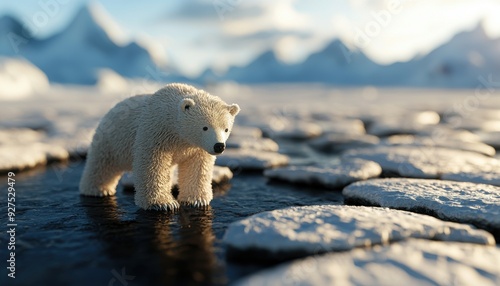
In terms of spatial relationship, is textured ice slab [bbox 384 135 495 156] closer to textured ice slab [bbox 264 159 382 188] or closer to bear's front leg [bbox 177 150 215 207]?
textured ice slab [bbox 264 159 382 188]

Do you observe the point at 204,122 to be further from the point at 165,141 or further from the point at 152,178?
the point at 152,178

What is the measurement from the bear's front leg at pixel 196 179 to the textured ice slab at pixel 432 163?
11.7 ft

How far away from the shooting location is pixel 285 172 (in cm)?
653

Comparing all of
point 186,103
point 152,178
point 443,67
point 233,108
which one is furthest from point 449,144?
point 443,67

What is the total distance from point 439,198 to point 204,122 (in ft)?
9.23

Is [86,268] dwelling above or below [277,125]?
below

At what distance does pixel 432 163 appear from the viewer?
269 inches

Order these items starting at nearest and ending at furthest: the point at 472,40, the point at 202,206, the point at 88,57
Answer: the point at 202,206
the point at 472,40
the point at 88,57

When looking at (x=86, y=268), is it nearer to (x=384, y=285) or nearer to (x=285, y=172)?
(x=384, y=285)

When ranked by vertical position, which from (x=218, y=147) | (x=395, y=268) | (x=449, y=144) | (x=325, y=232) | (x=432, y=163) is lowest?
(x=395, y=268)

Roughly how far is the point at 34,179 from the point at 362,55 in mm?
161819

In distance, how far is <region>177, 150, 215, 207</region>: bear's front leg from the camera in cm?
477

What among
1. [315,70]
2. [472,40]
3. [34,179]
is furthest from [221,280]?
[315,70]

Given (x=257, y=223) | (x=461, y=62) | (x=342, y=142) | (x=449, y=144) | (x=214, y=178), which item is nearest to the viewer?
(x=257, y=223)
